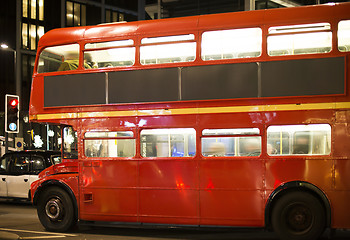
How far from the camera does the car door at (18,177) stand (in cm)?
1479

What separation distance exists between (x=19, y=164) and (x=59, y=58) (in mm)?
5990

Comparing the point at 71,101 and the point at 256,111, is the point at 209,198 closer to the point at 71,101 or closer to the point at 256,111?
the point at 256,111

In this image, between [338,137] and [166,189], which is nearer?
[338,137]

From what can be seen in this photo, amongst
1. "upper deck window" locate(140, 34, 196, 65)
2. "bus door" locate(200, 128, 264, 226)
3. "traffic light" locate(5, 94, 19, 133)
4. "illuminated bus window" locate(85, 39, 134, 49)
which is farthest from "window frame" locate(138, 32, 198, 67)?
"traffic light" locate(5, 94, 19, 133)

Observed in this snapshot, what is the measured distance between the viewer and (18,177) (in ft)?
48.9

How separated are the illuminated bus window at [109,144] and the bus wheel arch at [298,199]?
2.97m

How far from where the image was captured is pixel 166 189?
9305 millimetres

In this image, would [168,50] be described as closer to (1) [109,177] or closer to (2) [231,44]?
(2) [231,44]

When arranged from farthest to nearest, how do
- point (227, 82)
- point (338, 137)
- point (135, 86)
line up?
point (135, 86) → point (227, 82) → point (338, 137)

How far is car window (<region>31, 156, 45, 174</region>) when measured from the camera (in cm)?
1474

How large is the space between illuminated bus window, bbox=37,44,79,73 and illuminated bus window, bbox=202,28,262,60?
294 cm

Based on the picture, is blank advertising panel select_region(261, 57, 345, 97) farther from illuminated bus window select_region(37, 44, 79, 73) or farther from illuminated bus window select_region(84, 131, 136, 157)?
illuminated bus window select_region(37, 44, 79, 73)

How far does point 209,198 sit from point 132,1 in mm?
48218

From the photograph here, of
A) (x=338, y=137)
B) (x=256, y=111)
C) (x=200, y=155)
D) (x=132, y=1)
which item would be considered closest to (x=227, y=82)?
(x=256, y=111)
